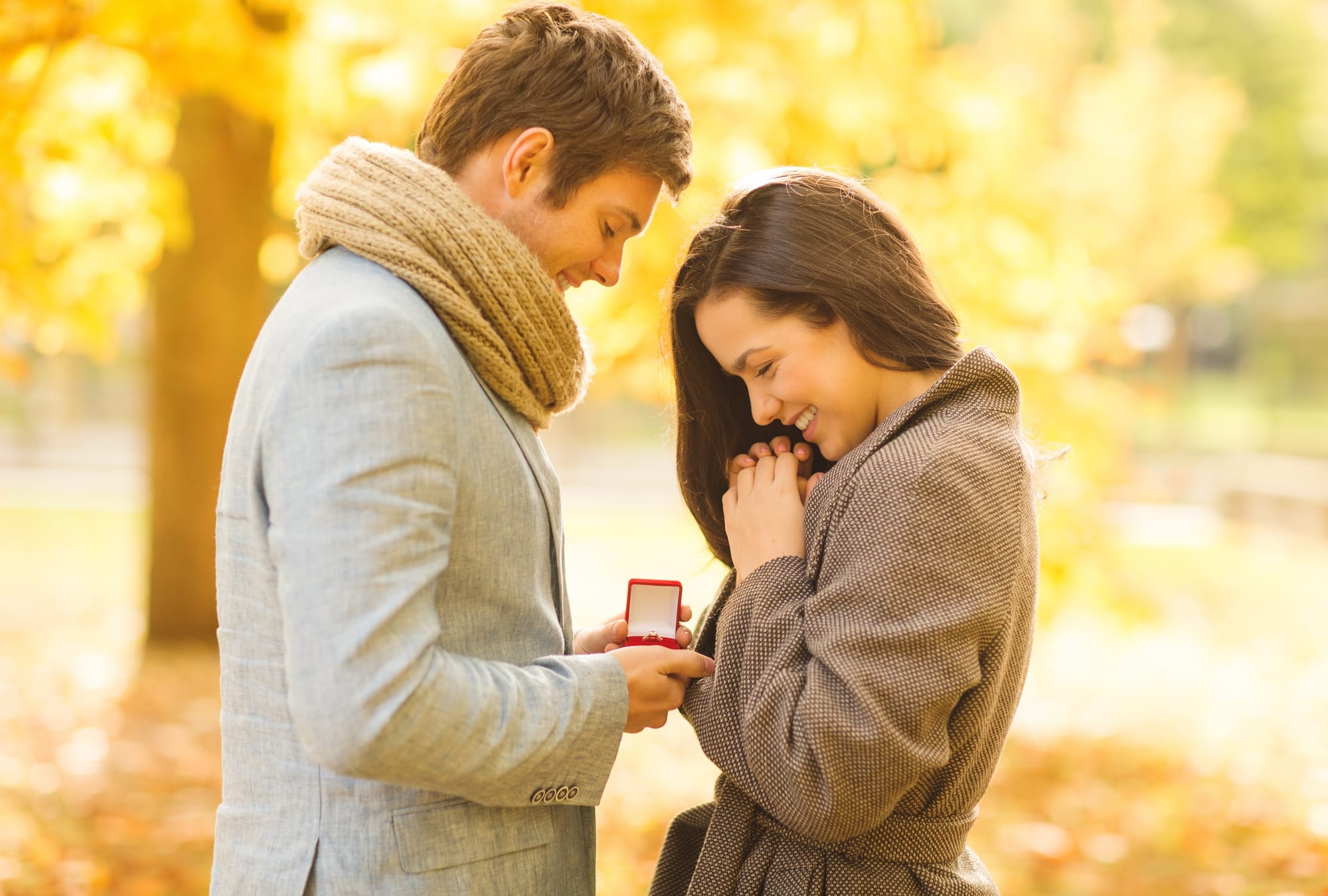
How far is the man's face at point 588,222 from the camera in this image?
6.22 feet

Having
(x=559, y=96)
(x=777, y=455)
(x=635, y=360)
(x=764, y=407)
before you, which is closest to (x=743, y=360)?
(x=764, y=407)

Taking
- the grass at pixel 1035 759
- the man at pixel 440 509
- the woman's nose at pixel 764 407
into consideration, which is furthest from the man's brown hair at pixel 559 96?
the grass at pixel 1035 759

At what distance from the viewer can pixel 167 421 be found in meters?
7.72

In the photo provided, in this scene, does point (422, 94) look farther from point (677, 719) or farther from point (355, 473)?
point (677, 719)

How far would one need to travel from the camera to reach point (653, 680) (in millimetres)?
1833

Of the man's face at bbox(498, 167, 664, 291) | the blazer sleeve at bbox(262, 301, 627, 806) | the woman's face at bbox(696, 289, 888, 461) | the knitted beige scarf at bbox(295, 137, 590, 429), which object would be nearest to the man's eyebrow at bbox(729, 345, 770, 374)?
the woman's face at bbox(696, 289, 888, 461)

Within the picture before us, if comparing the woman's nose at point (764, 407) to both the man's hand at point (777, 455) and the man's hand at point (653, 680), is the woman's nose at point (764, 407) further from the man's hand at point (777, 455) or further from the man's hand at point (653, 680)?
the man's hand at point (653, 680)

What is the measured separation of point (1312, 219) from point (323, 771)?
910 inches

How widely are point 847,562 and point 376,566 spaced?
735 mm

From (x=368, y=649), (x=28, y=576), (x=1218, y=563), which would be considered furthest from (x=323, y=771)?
(x=1218, y=563)

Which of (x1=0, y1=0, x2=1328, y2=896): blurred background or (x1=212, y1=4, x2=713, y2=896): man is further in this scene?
(x1=0, y1=0, x2=1328, y2=896): blurred background

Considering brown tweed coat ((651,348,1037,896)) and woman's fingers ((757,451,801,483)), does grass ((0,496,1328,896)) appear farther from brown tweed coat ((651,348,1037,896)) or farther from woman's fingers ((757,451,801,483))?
brown tweed coat ((651,348,1037,896))

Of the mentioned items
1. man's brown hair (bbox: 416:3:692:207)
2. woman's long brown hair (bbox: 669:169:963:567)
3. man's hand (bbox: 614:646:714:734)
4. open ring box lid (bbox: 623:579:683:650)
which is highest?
man's brown hair (bbox: 416:3:692:207)

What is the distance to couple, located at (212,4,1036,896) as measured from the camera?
1486 mm
